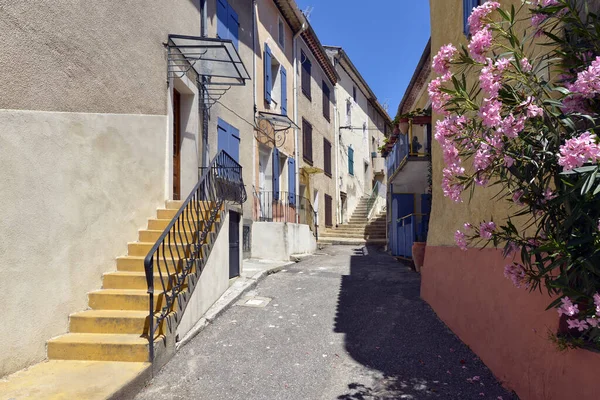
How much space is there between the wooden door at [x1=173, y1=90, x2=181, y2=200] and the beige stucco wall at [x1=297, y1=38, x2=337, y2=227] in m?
7.05

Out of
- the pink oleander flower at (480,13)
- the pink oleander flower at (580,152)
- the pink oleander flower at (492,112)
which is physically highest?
the pink oleander flower at (480,13)

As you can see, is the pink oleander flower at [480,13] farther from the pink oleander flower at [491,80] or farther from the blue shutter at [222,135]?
Result: the blue shutter at [222,135]

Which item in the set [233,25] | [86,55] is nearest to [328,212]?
[233,25]

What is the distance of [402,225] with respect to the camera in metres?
10.5

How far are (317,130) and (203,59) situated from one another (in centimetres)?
994

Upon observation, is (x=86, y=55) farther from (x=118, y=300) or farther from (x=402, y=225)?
(x=402, y=225)

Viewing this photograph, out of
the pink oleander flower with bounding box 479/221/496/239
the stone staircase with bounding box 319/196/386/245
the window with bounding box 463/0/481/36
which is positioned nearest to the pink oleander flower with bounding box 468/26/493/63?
the pink oleander flower with bounding box 479/221/496/239

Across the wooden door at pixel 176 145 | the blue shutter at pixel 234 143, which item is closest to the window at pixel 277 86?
the blue shutter at pixel 234 143

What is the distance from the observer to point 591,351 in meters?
2.42

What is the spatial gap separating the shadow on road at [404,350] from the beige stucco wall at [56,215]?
269cm

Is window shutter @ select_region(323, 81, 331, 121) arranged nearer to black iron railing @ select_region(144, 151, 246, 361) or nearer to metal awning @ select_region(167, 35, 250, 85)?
metal awning @ select_region(167, 35, 250, 85)

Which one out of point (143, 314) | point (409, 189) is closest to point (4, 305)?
point (143, 314)

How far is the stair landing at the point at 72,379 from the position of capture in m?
3.00

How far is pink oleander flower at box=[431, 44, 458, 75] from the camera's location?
2477 millimetres
